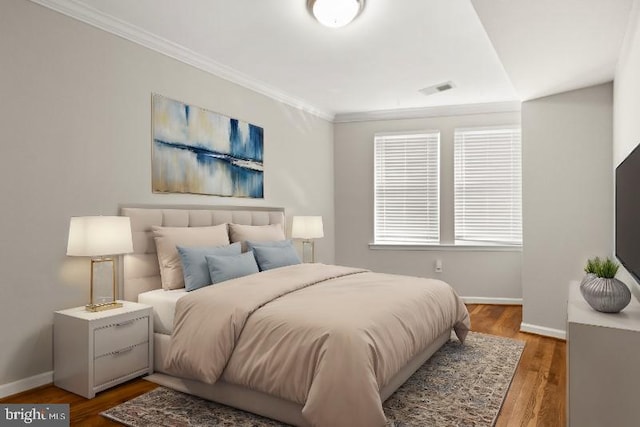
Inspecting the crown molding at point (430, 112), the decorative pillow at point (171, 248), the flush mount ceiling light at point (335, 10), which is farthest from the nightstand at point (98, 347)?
the crown molding at point (430, 112)

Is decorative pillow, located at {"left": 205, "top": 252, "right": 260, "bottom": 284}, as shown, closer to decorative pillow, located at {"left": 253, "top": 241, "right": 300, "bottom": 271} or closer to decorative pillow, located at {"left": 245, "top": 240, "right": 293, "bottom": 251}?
decorative pillow, located at {"left": 253, "top": 241, "right": 300, "bottom": 271}

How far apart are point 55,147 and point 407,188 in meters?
4.17

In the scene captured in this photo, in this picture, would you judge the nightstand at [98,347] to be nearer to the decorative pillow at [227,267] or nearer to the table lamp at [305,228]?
the decorative pillow at [227,267]

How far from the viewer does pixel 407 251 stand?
229 inches

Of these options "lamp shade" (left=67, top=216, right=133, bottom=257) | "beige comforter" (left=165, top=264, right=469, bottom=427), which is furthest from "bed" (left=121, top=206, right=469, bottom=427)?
"lamp shade" (left=67, top=216, right=133, bottom=257)

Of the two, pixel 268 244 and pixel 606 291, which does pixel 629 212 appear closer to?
pixel 606 291

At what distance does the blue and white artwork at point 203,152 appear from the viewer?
11.7 feet

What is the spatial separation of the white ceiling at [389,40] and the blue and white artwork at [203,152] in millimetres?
473

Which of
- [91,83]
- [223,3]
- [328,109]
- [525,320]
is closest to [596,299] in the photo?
[525,320]

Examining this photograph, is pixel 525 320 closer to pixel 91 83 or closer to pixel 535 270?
pixel 535 270

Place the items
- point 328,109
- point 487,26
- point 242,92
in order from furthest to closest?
point 328,109 → point 242,92 → point 487,26

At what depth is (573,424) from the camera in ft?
6.84

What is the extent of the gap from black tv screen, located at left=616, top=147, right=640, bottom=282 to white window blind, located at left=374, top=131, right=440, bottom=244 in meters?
2.81

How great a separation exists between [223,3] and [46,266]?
2.09 metres
